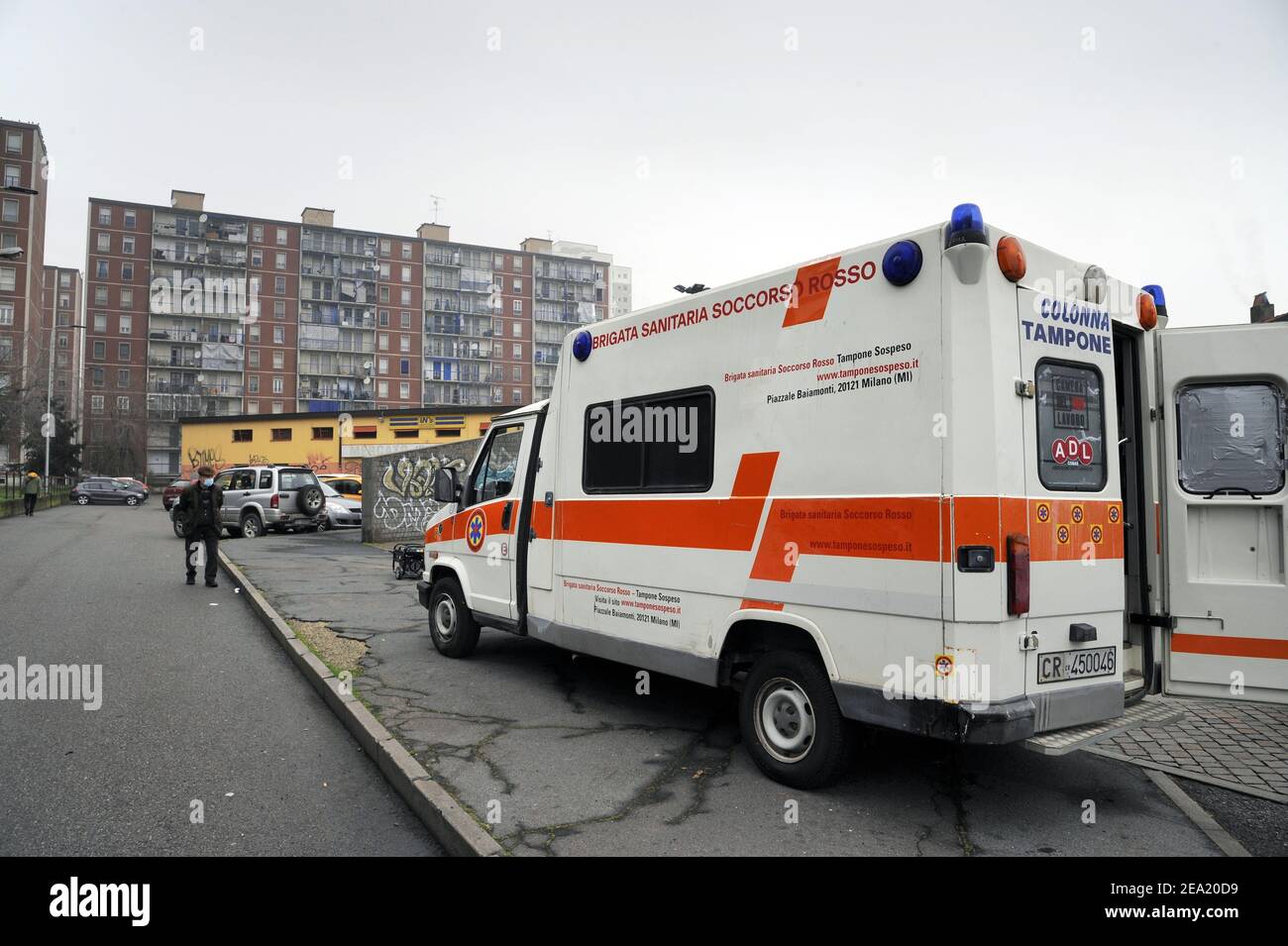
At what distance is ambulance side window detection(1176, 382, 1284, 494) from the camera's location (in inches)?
187

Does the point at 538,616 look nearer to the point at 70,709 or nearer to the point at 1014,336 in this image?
the point at 70,709

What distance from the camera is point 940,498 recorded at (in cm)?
394

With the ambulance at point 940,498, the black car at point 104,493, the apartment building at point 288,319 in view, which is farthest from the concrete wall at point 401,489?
the apartment building at point 288,319

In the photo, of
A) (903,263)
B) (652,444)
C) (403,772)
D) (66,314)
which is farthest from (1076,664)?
(66,314)

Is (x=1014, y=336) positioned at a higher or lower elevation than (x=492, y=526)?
higher

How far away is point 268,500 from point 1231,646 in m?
22.0

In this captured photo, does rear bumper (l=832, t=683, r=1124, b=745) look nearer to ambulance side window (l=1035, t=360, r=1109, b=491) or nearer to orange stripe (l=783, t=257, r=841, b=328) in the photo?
ambulance side window (l=1035, t=360, r=1109, b=491)

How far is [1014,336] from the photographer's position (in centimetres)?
412

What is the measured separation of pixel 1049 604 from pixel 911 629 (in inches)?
28.9

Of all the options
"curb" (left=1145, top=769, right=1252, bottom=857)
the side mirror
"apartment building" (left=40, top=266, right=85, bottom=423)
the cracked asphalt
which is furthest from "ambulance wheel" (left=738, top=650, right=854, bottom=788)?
"apartment building" (left=40, top=266, right=85, bottom=423)

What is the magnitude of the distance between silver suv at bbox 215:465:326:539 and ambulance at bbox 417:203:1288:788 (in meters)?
18.7

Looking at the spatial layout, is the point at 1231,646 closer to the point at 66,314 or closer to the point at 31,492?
the point at 31,492
